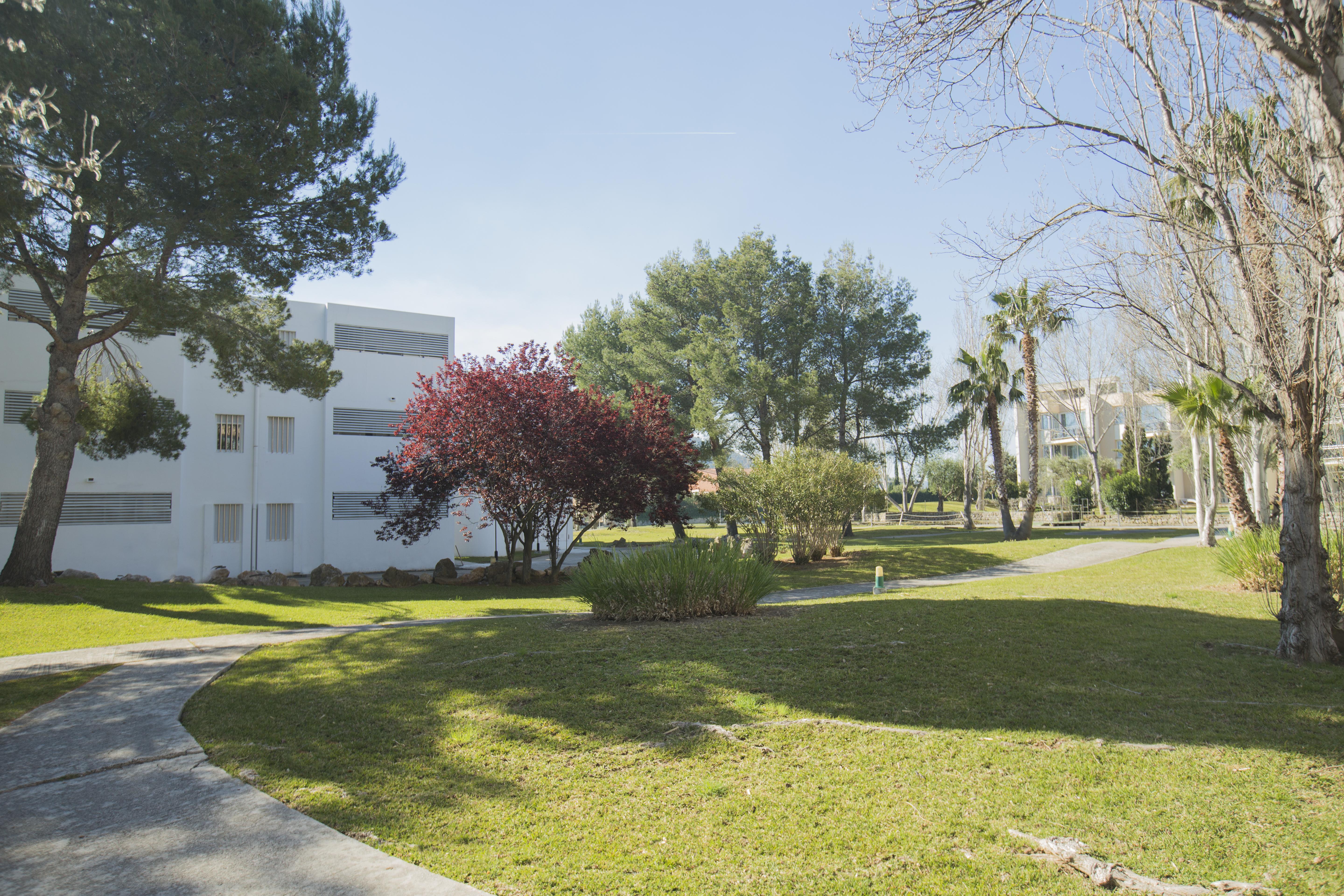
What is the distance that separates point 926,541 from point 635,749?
2374cm

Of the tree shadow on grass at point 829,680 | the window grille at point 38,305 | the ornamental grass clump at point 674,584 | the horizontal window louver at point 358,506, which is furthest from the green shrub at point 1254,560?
the window grille at point 38,305

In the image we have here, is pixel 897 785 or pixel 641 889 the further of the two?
pixel 897 785

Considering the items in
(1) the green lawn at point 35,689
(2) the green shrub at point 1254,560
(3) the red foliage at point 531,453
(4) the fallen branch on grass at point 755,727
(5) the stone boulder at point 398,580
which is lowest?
(5) the stone boulder at point 398,580

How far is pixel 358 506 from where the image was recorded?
2388cm

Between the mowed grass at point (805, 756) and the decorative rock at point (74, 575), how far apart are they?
12.5m

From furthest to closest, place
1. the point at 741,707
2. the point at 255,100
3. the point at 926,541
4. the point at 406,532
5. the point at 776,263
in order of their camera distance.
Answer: the point at 776,263, the point at 926,541, the point at 406,532, the point at 255,100, the point at 741,707

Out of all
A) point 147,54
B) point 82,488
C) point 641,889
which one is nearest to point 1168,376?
point 641,889

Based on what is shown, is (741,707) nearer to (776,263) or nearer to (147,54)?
(147,54)

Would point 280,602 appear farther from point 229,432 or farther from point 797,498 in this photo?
point 797,498

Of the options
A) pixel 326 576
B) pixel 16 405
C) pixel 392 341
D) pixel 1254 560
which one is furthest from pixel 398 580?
pixel 1254 560

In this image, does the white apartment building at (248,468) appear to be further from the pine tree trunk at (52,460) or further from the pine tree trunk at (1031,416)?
the pine tree trunk at (1031,416)

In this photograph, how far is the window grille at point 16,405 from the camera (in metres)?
19.0

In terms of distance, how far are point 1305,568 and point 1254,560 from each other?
19.7ft

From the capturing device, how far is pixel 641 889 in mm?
2873
